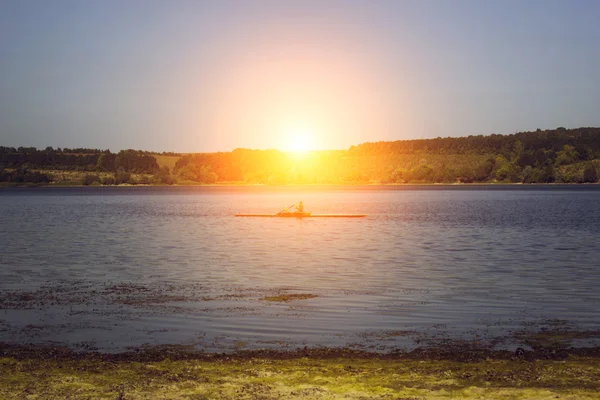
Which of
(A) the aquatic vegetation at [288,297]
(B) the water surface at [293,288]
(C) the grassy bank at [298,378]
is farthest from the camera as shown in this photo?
(A) the aquatic vegetation at [288,297]

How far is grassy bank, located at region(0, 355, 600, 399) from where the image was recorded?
9.90m

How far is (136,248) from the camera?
1394 inches

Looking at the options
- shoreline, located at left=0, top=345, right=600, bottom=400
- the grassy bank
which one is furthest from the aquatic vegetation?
the grassy bank

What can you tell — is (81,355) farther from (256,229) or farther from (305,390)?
(256,229)

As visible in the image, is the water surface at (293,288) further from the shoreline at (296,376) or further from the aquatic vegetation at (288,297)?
the shoreline at (296,376)

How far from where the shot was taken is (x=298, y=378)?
Answer: 10.8 meters

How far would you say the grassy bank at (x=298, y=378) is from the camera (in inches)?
390

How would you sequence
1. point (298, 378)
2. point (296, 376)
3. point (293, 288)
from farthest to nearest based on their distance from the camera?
point (293, 288) < point (296, 376) < point (298, 378)

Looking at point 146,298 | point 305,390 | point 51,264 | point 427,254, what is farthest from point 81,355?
point 427,254

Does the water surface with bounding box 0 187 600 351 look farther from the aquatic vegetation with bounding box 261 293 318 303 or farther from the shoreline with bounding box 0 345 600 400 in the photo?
the shoreline with bounding box 0 345 600 400

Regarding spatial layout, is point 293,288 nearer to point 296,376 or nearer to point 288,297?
point 288,297

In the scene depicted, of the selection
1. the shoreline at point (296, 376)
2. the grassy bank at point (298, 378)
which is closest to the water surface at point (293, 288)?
the shoreline at point (296, 376)

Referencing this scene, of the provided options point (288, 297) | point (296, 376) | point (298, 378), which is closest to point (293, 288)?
point (288, 297)

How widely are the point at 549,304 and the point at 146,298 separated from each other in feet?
37.6
